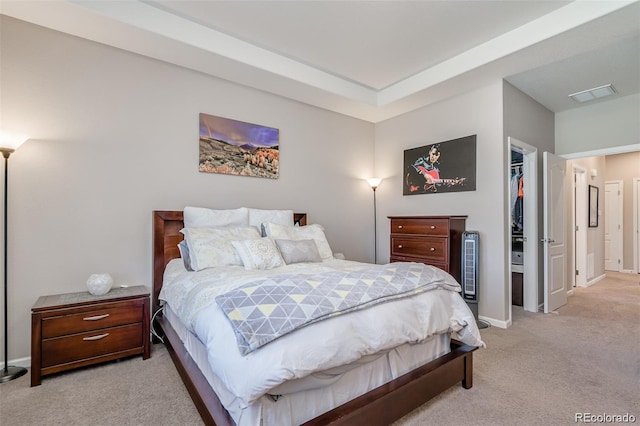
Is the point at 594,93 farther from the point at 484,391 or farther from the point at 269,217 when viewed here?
the point at 269,217

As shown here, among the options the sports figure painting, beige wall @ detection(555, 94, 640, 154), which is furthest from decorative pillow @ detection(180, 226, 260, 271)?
beige wall @ detection(555, 94, 640, 154)

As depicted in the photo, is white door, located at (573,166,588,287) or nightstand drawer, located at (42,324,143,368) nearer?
nightstand drawer, located at (42,324,143,368)

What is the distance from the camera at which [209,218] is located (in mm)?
3023

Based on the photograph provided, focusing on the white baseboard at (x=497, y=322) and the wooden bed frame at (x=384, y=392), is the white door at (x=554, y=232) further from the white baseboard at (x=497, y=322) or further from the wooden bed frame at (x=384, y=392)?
the wooden bed frame at (x=384, y=392)

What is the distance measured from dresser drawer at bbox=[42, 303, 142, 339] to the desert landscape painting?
1533 millimetres

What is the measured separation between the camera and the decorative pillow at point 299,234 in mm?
3109

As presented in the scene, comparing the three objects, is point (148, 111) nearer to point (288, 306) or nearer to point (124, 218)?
point (124, 218)

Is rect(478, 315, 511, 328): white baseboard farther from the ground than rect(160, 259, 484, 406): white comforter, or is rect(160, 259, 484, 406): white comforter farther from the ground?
rect(160, 259, 484, 406): white comforter

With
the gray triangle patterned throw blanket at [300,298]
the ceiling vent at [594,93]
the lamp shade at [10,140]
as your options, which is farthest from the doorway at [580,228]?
the lamp shade at [10,140]

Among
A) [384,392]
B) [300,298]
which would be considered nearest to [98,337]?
[300,298]

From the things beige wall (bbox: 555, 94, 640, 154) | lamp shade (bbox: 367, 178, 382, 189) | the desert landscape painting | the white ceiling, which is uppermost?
the white ceiling

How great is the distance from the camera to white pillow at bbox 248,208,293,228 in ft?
10.9

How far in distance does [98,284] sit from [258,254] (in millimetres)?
1285

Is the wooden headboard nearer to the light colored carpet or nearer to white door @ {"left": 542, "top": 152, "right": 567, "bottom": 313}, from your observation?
the light colored carpet
